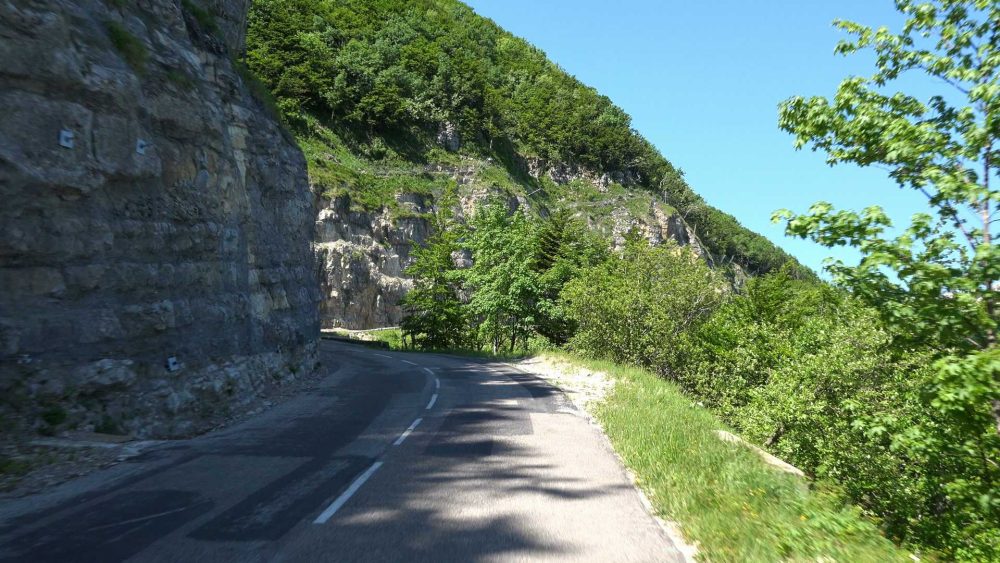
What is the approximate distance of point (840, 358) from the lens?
1694 centimetres

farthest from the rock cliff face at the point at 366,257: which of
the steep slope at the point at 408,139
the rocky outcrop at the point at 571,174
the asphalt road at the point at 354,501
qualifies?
the rocky outcrop at the point at 571,174

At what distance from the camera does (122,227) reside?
1092 cm

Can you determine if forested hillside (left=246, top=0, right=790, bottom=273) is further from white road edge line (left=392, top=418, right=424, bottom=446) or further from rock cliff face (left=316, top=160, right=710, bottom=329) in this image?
white road edge line (left=392, top=418, right=424, bottom=446)

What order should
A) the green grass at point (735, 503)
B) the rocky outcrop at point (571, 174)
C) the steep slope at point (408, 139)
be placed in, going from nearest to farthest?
the green grass at point (735, 503) → the steep slope at point (408, 139) → the rocky outcrop at point (571, 174)

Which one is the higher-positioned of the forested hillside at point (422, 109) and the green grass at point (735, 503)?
the forested hillside at point (422, 109)

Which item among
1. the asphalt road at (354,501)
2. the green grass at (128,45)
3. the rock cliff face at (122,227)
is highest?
the green grass at (128,45)

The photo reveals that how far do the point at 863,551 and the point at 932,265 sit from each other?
3180mm

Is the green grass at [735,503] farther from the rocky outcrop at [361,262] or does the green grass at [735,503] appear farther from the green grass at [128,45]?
the rocky outcrop at [361,262]

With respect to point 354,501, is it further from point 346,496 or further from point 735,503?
point 735,503

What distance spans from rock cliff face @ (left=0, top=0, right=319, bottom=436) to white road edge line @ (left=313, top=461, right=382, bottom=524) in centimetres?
520

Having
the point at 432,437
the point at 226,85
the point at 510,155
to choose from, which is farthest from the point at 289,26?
the point at 432,437

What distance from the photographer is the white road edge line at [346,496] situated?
5867 millimetres

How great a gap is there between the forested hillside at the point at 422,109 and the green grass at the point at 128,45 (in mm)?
37943

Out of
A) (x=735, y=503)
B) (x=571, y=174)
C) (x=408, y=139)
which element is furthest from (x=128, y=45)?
(x=571, y=174)
